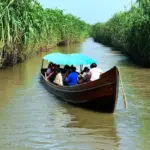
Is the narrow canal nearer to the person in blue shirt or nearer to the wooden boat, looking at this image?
the wooden boat

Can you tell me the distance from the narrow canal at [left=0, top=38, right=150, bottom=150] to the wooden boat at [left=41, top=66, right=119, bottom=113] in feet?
0.84

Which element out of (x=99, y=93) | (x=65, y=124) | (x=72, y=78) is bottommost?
(x=65, y=124)

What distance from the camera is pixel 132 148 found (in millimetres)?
7820

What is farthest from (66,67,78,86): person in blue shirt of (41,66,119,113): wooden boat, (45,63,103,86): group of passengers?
(41,66,119,113): wooden boat

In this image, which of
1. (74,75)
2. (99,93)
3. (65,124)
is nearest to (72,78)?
(74,75)

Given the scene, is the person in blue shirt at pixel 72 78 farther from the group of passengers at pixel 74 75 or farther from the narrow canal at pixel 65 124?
the narrow canal at pixel 65 124

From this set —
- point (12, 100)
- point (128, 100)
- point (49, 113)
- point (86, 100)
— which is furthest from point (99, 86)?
point (12, 100)

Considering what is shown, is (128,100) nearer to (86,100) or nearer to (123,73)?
A: (86,100)

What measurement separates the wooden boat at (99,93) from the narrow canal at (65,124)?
0.26m

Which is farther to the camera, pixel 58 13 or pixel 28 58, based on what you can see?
pixel 58 13

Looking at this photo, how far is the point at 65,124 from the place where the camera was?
9.77 metres

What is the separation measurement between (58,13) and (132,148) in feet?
128

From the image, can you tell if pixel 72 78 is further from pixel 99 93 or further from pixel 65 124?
pixel 65 124

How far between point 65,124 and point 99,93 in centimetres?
148
